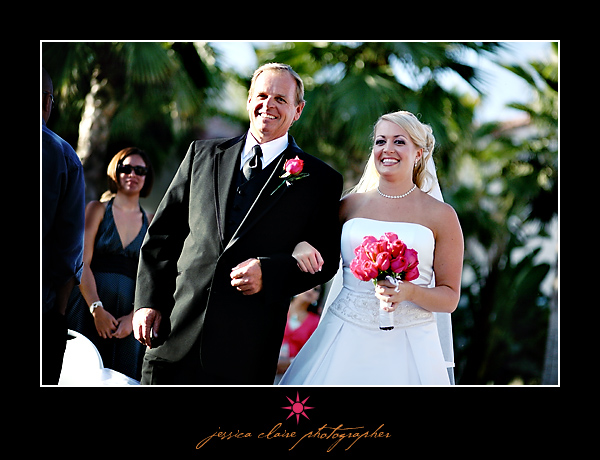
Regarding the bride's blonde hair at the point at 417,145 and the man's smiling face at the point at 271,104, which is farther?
the bride's blonde hair at the point at 417,145

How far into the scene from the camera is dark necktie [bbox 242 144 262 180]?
3.62 meters

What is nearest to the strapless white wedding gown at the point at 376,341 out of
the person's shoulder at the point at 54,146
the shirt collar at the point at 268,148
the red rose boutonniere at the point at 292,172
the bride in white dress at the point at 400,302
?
the bride in white dress at the point at 400,302

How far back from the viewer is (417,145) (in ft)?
12.9

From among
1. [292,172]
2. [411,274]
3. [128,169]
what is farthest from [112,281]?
[411,274]

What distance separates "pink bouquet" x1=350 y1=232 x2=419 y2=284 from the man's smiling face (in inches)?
32.8

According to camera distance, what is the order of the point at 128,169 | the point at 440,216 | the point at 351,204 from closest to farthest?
the point at 440,216 < the point at 351,204 < the point at 128,169

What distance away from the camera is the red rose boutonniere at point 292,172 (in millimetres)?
3482

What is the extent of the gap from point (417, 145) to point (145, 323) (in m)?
1.98

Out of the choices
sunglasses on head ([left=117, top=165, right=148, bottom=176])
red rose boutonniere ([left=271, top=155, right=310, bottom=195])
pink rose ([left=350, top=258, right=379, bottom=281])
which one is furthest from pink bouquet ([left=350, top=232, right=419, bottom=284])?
sunglasses on head ([left=117, top=165, right=148, bottom=176])

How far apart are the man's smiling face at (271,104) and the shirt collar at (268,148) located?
0.02m

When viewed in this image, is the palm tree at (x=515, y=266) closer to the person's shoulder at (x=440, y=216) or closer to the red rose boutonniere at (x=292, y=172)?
the person's shoulder at (x=440, y=216)

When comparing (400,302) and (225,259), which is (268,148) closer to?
(225,259)

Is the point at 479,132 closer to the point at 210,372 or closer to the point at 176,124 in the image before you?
the point at 176,124
